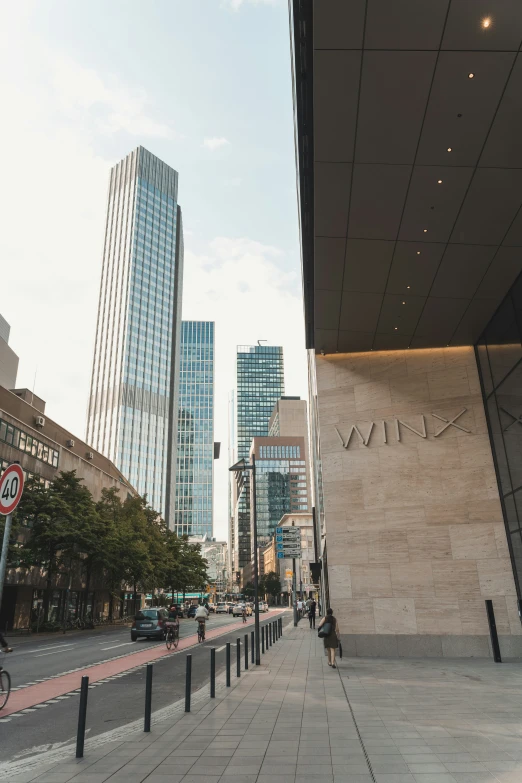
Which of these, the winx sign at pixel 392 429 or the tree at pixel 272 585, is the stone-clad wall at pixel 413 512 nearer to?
the winx sign at pixel 392 429

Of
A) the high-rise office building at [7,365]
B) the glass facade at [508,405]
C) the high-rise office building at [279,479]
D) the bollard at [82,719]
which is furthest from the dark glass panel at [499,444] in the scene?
the high-rise office building at [279,479]

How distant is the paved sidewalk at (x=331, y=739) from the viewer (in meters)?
5.86

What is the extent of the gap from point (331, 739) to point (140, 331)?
141 metres

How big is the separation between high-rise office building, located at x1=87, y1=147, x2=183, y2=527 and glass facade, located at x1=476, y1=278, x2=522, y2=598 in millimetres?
117662

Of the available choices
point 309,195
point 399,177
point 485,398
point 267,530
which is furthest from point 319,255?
point 267,530

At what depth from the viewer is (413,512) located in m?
18.8

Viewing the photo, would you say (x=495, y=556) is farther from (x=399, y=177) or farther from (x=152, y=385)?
(x=152, y=385)

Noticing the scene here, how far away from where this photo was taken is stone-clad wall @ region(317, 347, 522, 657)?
17375mm

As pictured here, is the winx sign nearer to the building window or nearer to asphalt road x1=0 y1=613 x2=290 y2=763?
asphalt road x1=0 y1=613 x2=290 y2=763

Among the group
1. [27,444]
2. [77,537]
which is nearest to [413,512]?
[77,537]

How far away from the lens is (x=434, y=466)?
19.1 meters

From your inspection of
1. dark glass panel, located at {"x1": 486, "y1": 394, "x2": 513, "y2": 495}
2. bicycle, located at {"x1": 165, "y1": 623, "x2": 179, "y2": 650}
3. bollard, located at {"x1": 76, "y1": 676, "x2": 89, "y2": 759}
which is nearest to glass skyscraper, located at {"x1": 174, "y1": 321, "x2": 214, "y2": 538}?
bicycle, located at {"x1": 165, "y1": 623, "x2": 179, "y2": 650}

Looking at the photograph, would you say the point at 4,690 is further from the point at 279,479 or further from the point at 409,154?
the point at 279,479

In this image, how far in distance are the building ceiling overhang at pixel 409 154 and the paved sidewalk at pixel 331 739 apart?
36.3 ft
